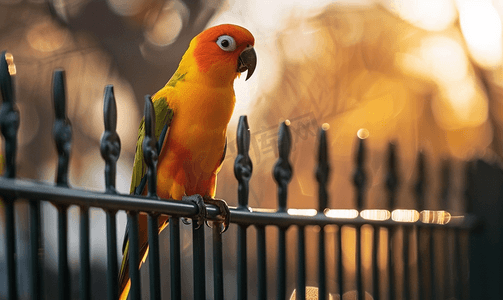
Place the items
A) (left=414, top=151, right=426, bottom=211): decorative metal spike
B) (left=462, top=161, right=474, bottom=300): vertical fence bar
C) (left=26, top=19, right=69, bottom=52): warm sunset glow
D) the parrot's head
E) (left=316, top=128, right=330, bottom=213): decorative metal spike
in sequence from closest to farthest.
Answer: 1. the parrot's head
2. (left=316, top=128, right=330, bottom=213): decorative metal spike
3. (left=414, top=151, right=426, bottom=211): decorative metal spike
4. (left=462, top=161, right=474, bottom=300): vertical fence bar
5. (left=26, top=19, right=69, bottom=52): warm sunset glow

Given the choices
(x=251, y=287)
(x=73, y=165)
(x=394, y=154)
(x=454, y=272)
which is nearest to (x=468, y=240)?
(x=454, y=272)

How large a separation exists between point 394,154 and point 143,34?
11.5 ft

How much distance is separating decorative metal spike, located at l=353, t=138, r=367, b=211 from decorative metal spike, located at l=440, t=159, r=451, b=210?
2.98 ft

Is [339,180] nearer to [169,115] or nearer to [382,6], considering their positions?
[382,6]

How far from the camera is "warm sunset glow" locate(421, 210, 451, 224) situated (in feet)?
7.98

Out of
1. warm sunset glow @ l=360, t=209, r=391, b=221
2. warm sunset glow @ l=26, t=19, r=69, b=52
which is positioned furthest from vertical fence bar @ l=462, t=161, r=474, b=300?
warm sunset glow @ l=26, t=19, r=69, b=52

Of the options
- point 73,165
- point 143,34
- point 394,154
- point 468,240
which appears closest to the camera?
point 394,154

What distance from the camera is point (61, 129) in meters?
0.93

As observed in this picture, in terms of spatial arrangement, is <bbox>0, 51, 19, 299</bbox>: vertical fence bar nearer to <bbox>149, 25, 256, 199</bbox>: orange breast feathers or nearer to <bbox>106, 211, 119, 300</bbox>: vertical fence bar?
<bbox>106, 211, 119, 300</bbox>: vertical fence bar

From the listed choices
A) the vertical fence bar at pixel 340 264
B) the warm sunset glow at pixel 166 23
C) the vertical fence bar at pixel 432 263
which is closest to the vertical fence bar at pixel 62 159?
the vertical fence bar at pixel 340 264

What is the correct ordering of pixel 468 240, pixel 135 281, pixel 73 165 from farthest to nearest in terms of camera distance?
pixel 73 165 → pixel 468 240 → pixel 135 281

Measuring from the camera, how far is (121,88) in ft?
A: 15.5

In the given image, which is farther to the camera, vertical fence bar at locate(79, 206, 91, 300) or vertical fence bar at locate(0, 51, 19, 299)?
vertical fence bar at locate(79, 206, 91, 300)

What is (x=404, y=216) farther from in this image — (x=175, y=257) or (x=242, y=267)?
(x=175, y=257)
